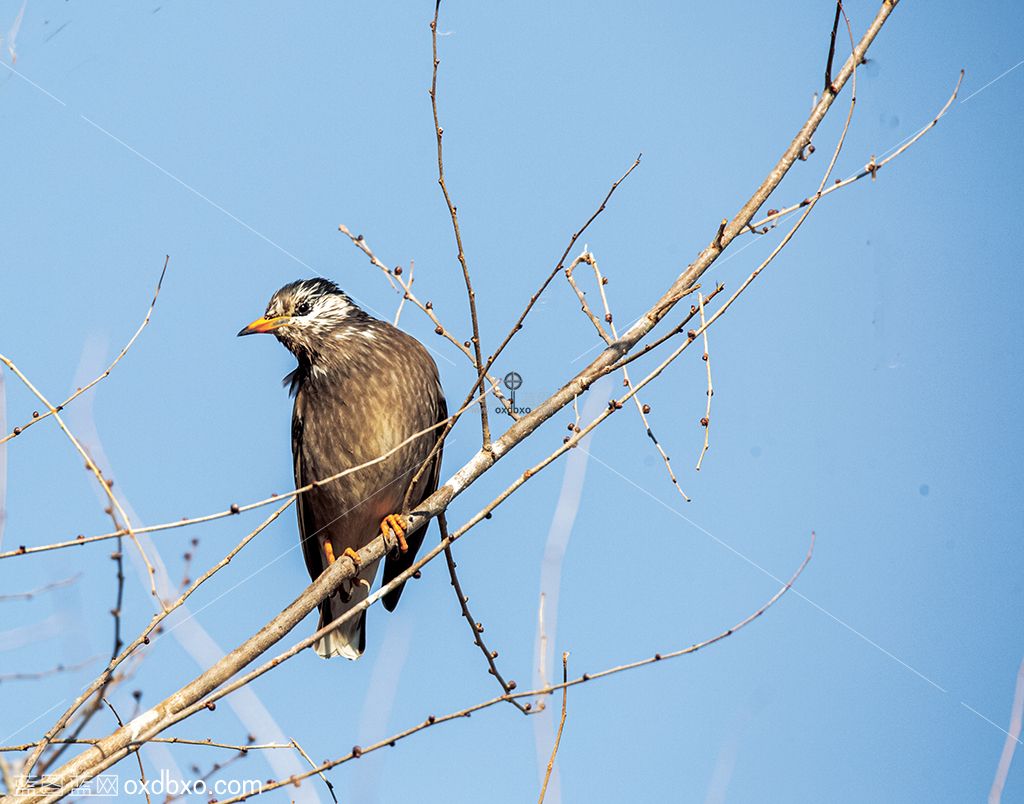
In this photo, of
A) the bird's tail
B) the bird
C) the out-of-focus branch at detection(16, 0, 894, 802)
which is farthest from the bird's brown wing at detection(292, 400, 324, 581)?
the out-of-focus branch at detection(16, 0, 894, 802)

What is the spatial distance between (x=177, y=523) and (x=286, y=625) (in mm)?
836

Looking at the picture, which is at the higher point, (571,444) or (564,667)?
(571,444)

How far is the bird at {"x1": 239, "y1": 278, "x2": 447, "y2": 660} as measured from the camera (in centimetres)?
454

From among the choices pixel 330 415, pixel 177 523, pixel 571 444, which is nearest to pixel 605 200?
pixel 571 444

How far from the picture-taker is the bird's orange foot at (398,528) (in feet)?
12.7

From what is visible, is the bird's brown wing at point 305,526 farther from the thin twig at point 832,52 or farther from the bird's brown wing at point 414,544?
the thin twig at point 832,52

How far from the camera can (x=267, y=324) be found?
4.75 metres

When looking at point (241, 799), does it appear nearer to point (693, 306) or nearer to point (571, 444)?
point (571, 444)

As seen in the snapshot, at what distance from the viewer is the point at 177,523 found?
241 cm

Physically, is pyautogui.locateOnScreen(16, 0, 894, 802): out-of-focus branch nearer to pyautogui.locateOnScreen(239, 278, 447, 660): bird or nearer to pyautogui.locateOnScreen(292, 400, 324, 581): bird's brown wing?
pyautogui.locateOnScreen(239, 278, 447, 660): bird

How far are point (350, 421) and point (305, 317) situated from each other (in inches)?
21.6

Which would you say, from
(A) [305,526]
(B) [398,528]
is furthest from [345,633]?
(B) [398,528]

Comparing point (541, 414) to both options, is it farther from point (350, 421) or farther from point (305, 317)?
point (305, 317)

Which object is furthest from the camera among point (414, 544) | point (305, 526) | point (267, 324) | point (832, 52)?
point (305, 526)
